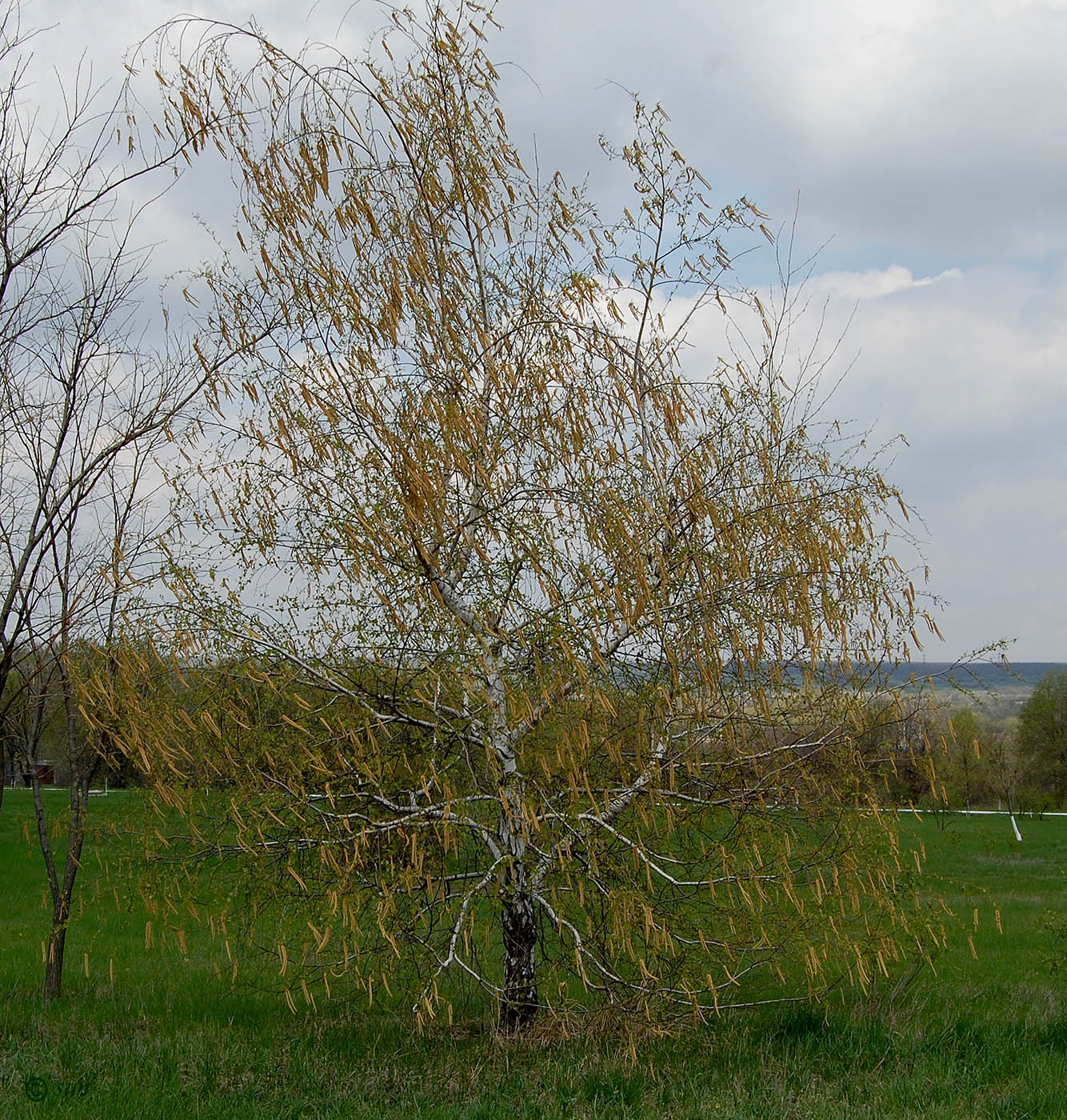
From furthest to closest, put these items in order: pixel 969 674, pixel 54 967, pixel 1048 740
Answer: pixel 1048 740 < pixel 54 967 < pixel 969 674

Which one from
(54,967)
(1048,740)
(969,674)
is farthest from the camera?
(1048,740)

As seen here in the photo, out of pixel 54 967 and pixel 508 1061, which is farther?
pixel 54 967

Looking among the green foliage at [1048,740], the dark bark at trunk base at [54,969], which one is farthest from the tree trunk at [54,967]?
the green foliage at [1048,740]

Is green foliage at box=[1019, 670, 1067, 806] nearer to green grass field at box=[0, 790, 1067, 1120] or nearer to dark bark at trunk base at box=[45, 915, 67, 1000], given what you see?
green grass field at box=[0, 790, 1067, 1120]

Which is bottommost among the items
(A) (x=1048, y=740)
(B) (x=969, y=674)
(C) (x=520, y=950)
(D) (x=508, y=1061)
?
(A) (x=1048, y=740)

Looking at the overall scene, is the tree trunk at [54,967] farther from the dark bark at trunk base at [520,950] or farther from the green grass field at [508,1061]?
the dark bark at trunk base at [520,950]

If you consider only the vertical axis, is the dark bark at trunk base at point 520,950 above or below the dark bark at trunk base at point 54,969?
above

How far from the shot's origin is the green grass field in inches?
208

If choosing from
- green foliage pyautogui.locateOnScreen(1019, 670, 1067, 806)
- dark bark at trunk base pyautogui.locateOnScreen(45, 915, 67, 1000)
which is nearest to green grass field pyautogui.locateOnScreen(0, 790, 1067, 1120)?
dark bark at trunk base pyautogui.locateOnScreen(45, 915, 67, 1000)

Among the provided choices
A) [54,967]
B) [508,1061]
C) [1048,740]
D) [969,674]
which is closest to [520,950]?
[508,1061]

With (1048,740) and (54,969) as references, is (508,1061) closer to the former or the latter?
(54,969)

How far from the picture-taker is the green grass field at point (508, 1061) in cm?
528

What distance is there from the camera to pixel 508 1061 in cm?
586

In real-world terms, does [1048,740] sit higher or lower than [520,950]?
lower
